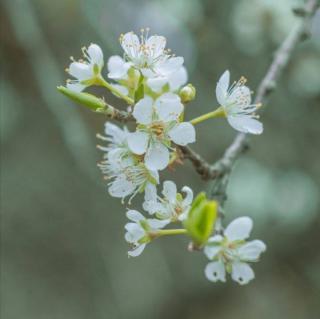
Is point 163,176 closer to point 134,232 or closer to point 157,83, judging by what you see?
point 134,232

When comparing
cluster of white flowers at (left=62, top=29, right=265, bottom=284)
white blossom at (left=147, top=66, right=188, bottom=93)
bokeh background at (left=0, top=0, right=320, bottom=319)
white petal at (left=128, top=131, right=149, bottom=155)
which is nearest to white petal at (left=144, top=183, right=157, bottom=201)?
cluster of white flowers at (left=62, top=29, right=265, bottom=284)

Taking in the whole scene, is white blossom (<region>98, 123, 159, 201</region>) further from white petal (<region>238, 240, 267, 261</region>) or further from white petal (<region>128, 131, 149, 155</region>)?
white petal (<region>238, 240, 267, 261</region>)

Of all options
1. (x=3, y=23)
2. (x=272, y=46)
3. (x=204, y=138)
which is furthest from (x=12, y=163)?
(x=272, y=46)

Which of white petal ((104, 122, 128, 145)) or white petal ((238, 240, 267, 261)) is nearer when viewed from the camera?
white petal ((238, 240, 267, 261))

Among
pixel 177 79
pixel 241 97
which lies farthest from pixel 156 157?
pixel 241 97

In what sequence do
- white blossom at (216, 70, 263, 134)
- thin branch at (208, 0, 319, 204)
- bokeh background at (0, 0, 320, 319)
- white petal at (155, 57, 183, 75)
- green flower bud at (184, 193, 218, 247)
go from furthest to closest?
bokeh background at (0, 0, 320, 319) < thin branch at (208, 0, 319, 204) < white blossom at (216, 70, 263, 134) < white petal at (155, 57, 183, 75) < green flower bud at (184, 193, 218, 247)

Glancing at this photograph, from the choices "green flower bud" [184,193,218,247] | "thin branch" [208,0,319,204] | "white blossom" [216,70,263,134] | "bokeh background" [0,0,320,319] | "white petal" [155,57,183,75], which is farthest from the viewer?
"bokeh background" [0,0,320,319]

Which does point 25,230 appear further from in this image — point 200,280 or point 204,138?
point 204,138
